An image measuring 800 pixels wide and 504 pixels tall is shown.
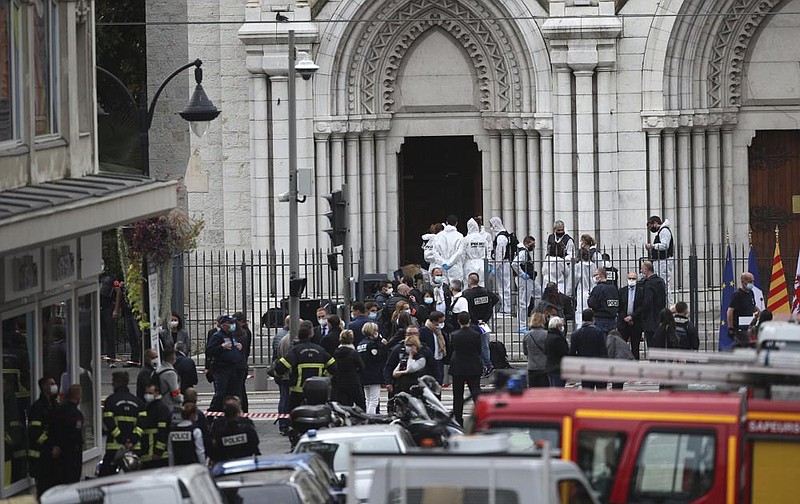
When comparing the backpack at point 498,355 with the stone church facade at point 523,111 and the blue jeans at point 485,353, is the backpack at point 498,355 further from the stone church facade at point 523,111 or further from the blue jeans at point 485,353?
the stone church facade at point 523,111

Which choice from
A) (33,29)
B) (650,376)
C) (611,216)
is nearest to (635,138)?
(611,216)

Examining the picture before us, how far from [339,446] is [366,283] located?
13517 mm

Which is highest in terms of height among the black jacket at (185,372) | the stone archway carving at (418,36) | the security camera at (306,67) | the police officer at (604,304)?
the stone archway carving at (418,36)

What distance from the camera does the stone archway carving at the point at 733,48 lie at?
2980 centimetres

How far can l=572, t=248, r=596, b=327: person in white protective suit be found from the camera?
28.4 m

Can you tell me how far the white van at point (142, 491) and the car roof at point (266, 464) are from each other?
1.15 m

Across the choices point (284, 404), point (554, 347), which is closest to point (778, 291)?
point (554, 347)

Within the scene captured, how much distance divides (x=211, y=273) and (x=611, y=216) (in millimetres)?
6182

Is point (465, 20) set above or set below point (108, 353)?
above

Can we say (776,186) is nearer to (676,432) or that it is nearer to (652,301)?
(652,301)

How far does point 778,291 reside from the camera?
27391 mm

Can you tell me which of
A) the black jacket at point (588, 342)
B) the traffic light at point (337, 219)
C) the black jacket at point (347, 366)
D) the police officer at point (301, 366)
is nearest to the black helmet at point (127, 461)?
the police officer at point (301, 366)

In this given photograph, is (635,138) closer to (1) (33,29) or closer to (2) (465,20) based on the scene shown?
(2) (465,20)

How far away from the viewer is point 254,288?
30250 millimetres
